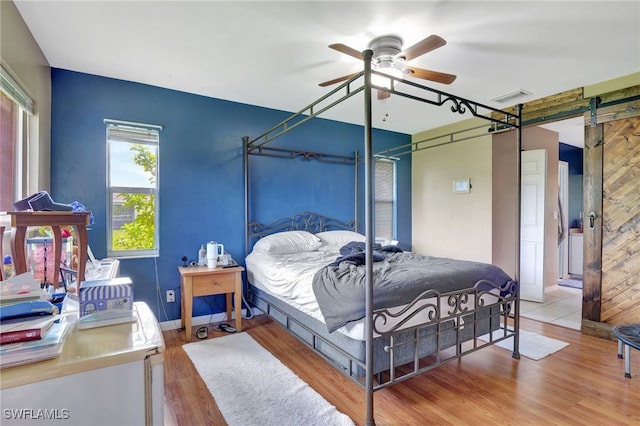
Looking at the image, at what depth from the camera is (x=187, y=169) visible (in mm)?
3404

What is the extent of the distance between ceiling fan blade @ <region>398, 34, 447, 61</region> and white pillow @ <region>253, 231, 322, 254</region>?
218cm

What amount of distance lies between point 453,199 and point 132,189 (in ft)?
13.7

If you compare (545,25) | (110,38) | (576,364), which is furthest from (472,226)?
(110,38)

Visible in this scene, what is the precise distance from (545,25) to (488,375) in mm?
2592

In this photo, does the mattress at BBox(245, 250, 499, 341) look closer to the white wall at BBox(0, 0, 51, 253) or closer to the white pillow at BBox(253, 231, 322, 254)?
the white pillow at BBox(253, 231, 322, 254)

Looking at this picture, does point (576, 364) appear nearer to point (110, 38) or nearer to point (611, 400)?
point (611, 400)

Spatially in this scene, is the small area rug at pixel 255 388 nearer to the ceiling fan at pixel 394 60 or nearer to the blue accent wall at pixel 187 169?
the blue accent wall at pixel 187 169

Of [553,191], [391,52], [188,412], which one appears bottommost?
[188,412]

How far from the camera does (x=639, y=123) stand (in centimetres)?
292

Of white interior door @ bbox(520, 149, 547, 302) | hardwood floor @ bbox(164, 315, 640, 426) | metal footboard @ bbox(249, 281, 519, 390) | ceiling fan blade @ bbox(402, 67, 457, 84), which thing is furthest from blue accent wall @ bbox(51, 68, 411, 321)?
white interior door @ bbox(520, 149, 547, 302)

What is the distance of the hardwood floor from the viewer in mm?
1903

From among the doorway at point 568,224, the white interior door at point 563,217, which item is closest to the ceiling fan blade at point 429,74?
the doorway at point 568,224

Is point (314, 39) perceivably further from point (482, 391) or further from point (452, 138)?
point (482, 391)

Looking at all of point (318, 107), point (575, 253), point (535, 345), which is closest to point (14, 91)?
point (318, 107)
